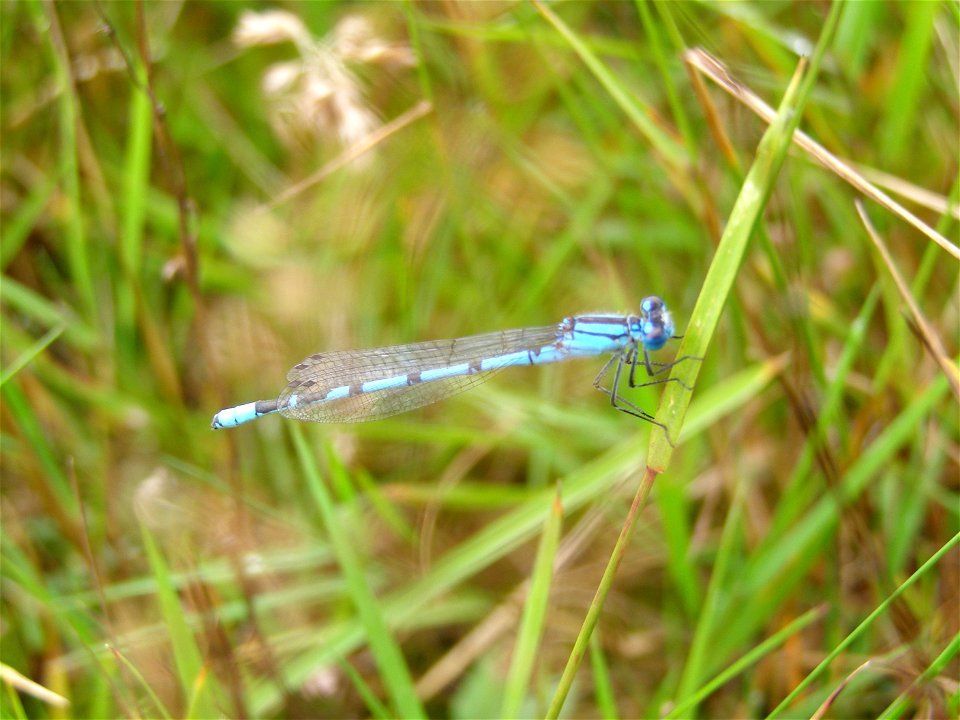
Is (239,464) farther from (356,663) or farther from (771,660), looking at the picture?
(771,660)

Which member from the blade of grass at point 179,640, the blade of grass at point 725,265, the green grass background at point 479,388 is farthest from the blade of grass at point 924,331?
the blade of grass at point 179,640

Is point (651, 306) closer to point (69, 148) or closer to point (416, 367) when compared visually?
point (416, 367)

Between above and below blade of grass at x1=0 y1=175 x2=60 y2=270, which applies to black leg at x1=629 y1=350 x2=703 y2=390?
below

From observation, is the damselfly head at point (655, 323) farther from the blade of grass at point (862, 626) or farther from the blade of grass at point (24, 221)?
the blade of grass at point (24, 221)

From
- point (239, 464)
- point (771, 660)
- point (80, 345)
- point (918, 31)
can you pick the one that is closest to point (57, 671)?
point (239, 464)

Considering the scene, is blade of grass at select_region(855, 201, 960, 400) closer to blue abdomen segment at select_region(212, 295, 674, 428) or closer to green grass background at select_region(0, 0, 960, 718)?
green grass background at select_region(0, 0, 960, 718)

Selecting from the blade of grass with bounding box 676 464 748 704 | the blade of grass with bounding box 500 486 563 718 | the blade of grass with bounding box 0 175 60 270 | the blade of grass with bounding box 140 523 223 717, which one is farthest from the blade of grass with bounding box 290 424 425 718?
the blade of grass with bounding box 0 175 60 270

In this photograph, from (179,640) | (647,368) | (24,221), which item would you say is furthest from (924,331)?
(24,221)
